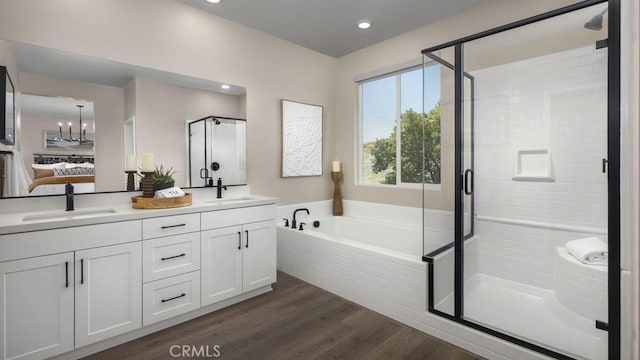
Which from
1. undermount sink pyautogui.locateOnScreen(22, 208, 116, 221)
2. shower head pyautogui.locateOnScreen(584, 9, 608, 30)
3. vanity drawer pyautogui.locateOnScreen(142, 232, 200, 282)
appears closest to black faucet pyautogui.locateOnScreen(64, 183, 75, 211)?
undermount sink pyautogui.locateOnScreen(22, 208, 116, 221)

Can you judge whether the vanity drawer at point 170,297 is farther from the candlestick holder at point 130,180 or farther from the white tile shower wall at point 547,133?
the white tile shower wall at point 547,133

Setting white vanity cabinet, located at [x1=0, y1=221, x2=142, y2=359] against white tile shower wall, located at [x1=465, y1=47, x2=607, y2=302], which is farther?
white tile shower wall, located at [x1=465, y1=47, x2=607, y2=302]

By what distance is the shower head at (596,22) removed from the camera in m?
1.63

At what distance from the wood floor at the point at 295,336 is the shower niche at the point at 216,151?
3.95 ft

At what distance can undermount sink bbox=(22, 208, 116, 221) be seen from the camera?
1.87 meters

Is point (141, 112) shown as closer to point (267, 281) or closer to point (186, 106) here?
point (186, 106)

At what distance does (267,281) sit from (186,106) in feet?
5.73

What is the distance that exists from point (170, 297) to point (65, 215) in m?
0.86

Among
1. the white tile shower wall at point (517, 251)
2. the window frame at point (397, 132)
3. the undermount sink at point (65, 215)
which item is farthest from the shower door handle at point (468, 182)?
the undermount sink at point (65, 215)

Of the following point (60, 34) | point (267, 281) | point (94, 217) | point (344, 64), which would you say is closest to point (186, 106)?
point (60, 34)

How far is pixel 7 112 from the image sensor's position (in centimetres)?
194

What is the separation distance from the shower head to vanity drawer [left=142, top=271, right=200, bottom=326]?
2953 mm

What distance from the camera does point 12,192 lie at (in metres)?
1.97

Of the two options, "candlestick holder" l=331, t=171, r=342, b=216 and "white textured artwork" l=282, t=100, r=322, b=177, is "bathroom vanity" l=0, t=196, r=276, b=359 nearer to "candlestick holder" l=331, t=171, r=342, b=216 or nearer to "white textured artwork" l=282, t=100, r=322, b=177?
"white textured artwork" l=282, t=100, r=322, b=177
